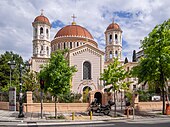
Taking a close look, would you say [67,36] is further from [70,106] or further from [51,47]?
[70,106]

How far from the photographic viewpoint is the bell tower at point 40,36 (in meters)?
57.3

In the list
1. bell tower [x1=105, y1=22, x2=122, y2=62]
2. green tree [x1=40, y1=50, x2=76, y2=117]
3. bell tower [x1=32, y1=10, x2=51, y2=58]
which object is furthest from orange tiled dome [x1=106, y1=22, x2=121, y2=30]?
green tree [x1=40, y1=50, x2=76, y2=117]

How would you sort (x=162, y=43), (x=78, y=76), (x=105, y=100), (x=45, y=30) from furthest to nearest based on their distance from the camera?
(x=45, y=30) < (x=78, y=76) < (x=105, y=100) < (x=162, y=43)

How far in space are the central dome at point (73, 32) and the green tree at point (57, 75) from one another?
38428 mm

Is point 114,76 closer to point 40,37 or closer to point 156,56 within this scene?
point 156,56

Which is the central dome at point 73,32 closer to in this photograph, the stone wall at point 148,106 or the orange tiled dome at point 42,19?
the orange tiled dome at point 42,19

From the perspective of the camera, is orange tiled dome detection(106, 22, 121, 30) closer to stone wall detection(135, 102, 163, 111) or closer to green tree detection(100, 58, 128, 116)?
stone wall detection(135, 102, 163, 111)

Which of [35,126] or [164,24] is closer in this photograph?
[35,126]

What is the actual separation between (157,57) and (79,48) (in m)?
26.7

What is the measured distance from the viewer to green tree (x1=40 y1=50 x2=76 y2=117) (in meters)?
20.5

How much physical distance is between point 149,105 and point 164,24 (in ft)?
34.0

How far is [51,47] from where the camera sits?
6119cm

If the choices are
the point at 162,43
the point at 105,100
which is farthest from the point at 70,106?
the point at 162,43

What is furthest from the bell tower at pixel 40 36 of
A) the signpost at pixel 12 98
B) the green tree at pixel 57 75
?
the green tree at pixel 57 75
